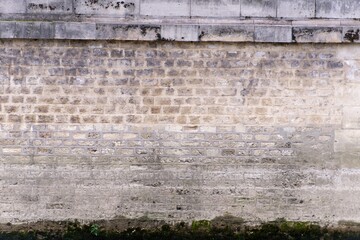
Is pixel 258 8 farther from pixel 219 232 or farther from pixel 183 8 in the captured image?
pixel 219 232

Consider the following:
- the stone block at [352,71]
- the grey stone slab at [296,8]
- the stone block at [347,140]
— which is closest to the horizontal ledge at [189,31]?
the grey stone slab at [296,8]

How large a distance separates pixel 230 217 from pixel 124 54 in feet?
7.62

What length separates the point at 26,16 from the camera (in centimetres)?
546

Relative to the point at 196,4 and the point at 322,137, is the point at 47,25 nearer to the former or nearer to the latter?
the point at 196,4

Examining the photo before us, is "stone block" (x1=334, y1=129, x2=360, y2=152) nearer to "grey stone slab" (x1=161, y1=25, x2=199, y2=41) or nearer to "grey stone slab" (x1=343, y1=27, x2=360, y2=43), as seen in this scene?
"grey stone slab" (x1=343, y1=27, x2=360, y2=43)

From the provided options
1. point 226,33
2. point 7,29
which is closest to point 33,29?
point 7,29

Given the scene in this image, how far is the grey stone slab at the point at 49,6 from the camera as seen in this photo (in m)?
5.46

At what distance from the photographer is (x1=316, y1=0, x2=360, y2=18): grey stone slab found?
217 inches

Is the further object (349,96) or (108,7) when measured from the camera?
(349,96)

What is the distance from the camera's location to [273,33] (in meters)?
5.46

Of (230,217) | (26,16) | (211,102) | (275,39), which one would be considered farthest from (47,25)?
(230,217)

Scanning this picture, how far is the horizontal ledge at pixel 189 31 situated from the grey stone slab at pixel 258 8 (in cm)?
10

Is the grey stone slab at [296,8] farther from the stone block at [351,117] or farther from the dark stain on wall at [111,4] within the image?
the dark stain on wall at [111,4]

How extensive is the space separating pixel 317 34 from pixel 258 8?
0.72 meters
